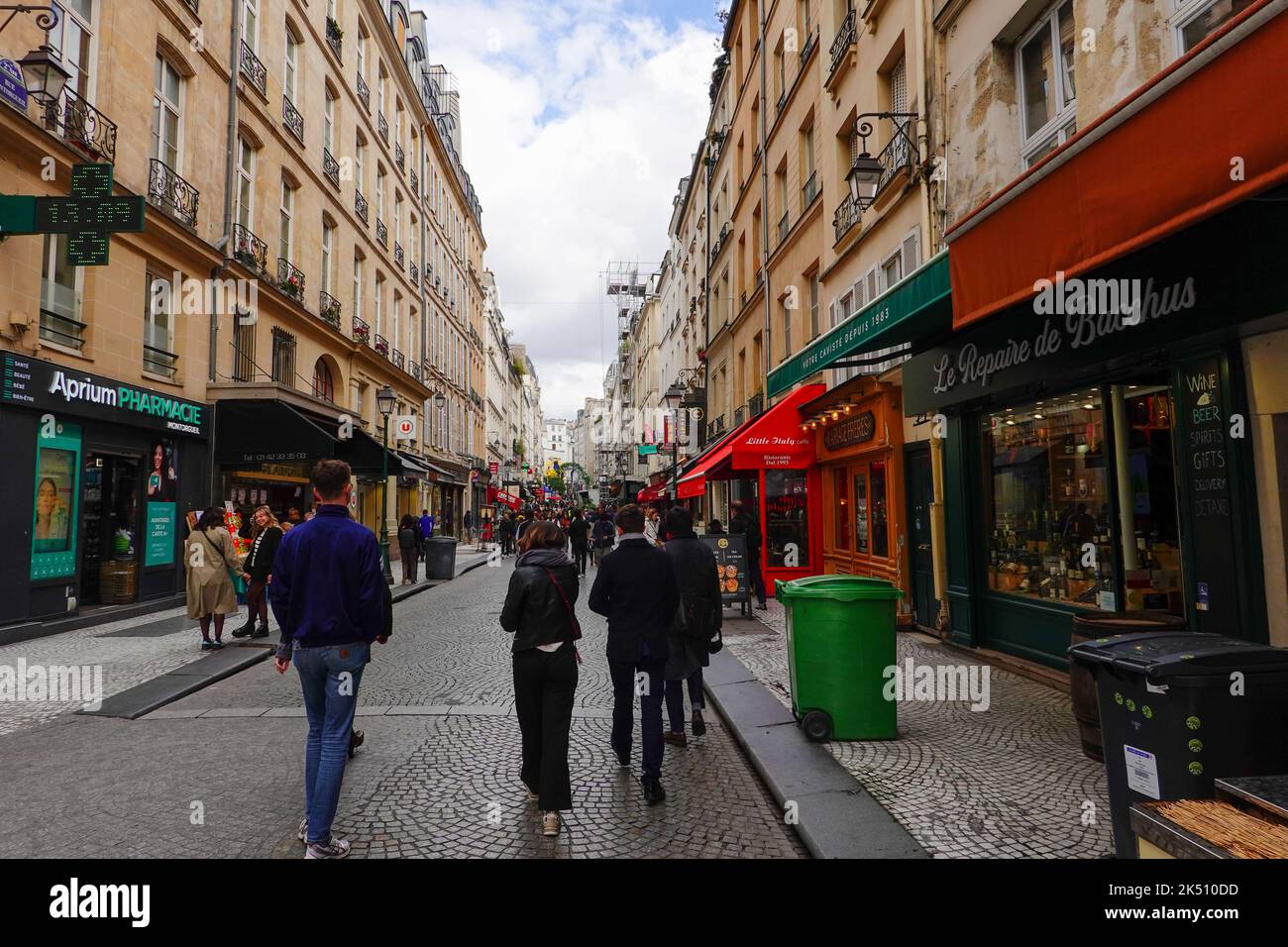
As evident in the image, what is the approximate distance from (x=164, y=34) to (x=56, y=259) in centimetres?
508

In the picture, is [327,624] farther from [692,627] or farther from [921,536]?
[921,536]

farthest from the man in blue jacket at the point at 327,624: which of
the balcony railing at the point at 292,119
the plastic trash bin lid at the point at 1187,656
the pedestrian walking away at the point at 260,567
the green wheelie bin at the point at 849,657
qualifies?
the balcony railing at the point at 292,119

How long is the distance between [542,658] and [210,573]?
656 cm

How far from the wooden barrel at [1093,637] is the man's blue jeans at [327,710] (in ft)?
12.4

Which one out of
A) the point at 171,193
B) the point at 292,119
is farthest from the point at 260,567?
the point at 292,119

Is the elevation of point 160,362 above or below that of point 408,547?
above

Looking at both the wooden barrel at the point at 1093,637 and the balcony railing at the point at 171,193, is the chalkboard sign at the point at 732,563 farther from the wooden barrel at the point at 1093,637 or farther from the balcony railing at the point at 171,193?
the balcony railing at the point at 171,193

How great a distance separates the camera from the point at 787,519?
14.9 meters

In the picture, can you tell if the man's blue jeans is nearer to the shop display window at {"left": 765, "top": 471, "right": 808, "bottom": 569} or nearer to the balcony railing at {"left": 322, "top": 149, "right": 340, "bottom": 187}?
the shop display window at {"left": 765, "top": 471, "right": 808, "bottom": 569}

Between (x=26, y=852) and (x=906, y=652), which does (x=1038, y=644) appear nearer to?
(x=906, y=652)

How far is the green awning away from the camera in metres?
5.98

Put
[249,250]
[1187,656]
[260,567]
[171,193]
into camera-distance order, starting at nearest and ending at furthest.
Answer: [1187,656]
[260,567]
[171,193]
[249,250]
